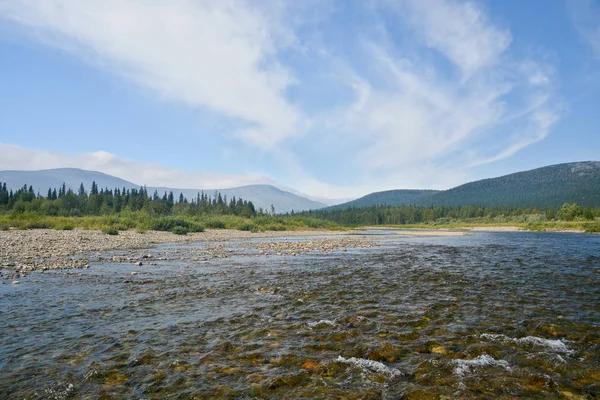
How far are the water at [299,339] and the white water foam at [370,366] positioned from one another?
37 millimetres

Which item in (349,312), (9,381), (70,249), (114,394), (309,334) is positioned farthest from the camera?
(70,249)

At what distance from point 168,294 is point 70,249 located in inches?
794

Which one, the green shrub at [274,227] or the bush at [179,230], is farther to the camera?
the green shrub at [274,227]

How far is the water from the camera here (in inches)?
222

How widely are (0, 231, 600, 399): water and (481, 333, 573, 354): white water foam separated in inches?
1.1

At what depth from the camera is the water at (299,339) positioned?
564 centimetres

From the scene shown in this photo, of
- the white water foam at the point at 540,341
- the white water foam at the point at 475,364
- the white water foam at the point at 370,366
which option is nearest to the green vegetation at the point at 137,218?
the white water foam at the point at 370,366

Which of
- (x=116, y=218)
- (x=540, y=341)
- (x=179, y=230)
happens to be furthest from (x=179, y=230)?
(x=540, y=341)

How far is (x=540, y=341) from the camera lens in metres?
7.57


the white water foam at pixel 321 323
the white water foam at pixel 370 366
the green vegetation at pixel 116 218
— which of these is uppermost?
the green vegetation at pixel 116 218

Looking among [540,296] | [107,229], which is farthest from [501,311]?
[107,229]

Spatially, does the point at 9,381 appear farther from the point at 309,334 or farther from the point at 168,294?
the point at 168,294

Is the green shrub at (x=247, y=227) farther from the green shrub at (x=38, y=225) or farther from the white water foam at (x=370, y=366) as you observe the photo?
the white water foam at (x=370, y=366)

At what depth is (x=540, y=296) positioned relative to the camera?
469 inches
